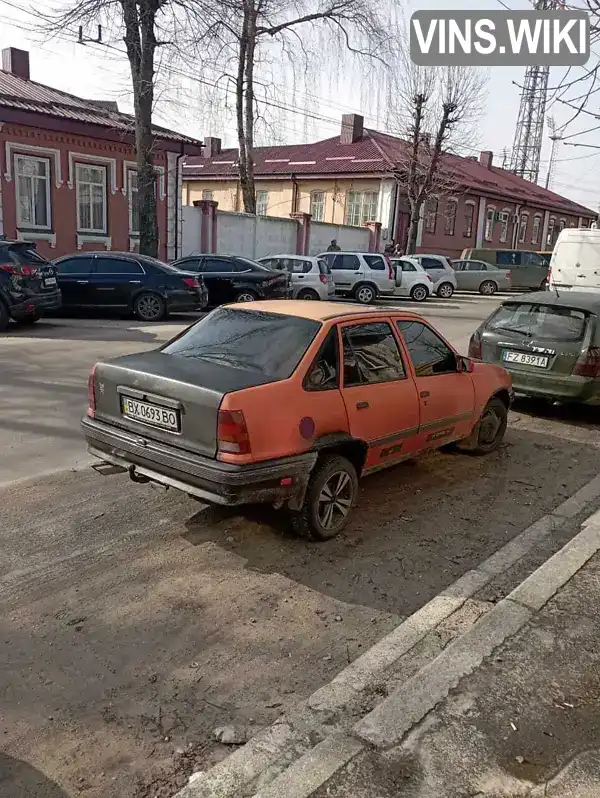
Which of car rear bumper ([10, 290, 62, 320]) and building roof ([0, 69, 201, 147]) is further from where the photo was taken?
building roof ([0, 69, 201, 147])

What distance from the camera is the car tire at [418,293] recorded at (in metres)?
24.6

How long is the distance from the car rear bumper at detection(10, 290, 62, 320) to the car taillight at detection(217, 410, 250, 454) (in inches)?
379

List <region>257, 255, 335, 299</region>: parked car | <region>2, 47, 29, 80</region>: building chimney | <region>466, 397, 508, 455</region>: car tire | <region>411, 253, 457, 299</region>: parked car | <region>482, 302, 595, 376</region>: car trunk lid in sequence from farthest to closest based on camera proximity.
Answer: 1. <region>411, 253, 457, 299</region>: parked car
2. <region>2, 47, 29, 80</region>: building chimney
3. <region>257, 255, 335, 299</region>: parked car
4. <region>482, 302, 595, 376</region>: car trunk lid
5. <region>466, 397, 508, 455</region>: car tire

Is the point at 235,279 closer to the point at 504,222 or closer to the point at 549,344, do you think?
the point at 549,344

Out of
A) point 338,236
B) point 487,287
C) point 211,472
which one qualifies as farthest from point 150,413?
point 338,236

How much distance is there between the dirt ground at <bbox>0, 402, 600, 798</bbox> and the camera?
2787 millimetres

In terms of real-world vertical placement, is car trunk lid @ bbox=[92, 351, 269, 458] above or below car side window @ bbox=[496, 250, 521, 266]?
below

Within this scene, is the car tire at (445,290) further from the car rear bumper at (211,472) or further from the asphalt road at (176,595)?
the car rear bumper at (211,472)

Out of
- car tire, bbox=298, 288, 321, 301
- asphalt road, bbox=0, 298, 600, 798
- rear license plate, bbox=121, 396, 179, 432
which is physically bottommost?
asphalt road, bbox=0, 298, 600, 798

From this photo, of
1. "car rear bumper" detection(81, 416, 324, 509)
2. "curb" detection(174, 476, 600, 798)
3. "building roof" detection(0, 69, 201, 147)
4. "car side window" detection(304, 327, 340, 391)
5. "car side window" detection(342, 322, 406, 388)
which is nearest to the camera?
"curb" detection(174, 476, 600, 798)

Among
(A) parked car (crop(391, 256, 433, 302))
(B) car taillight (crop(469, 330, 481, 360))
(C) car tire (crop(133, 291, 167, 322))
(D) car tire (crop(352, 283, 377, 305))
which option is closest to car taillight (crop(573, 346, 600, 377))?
(B) car taillight (crop(469, 330, 481, 360))

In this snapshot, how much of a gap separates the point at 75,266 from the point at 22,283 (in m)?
2.79

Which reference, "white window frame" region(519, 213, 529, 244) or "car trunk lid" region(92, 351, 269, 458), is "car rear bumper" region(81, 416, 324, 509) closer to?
"car trunk lid" region(92, 351, 269, 458)

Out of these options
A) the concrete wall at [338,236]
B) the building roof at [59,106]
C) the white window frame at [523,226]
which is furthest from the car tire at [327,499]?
the white window frame at [523,226]
